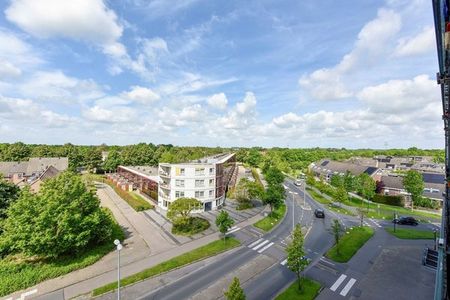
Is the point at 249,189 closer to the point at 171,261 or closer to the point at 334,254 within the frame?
the point at 334,254

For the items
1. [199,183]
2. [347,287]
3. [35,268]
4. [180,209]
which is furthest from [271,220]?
[35,268]

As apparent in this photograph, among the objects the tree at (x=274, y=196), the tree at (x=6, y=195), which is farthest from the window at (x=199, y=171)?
the tree at (x=6, y=195)

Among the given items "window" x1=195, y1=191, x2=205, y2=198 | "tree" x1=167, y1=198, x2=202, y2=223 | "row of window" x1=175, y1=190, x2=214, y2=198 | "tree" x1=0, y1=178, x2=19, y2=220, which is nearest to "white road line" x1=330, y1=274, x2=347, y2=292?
"tree" x1=167, y1=198, x2=202, y2=223

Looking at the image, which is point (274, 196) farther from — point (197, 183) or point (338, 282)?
point (338, 282)

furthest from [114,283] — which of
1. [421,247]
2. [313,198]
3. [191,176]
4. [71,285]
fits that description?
[313,198]

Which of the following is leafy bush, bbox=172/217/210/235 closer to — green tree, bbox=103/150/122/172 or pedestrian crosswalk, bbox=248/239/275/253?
pedestrian crosswalk, bbox=248/239/275/253

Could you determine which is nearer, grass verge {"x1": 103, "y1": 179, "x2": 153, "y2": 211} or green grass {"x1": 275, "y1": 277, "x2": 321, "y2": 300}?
green grass {"x1": 275, "y1": 277, "x2": 321, "y2": 300}

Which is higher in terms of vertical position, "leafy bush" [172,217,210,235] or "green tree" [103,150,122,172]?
"green tree" [103,150,122,172]
